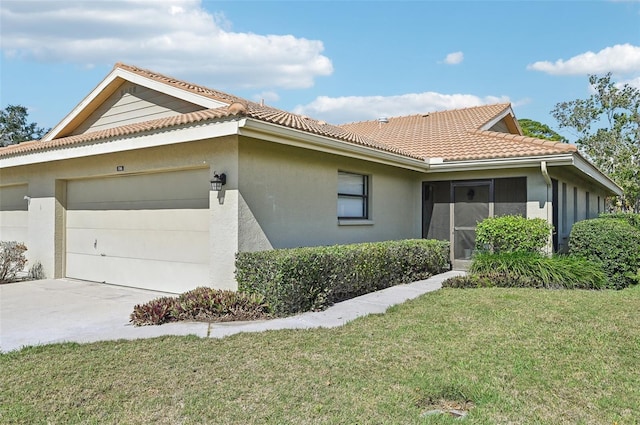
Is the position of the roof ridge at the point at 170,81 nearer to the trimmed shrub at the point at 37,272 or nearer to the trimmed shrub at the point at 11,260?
the trimmed shrub at the point at 11,260

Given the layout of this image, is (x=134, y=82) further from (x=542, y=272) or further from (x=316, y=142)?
(x=542, y=272)

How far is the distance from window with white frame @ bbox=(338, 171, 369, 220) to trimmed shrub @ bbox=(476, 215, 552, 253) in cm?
296

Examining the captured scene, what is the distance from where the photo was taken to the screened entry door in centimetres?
1234

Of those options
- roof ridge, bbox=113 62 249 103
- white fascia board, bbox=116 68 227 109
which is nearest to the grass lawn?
white fascia board, bbox=116 68 227 109

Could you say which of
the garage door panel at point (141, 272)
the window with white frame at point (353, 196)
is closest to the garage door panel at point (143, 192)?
the garage door panel at point (141, 272)

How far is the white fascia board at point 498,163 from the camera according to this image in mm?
10469

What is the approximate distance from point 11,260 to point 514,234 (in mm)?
12307

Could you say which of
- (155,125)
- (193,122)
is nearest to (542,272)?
(193,122)

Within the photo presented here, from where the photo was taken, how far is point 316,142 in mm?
8633

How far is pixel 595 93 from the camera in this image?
110 ft

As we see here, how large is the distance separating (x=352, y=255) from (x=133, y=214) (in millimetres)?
5239

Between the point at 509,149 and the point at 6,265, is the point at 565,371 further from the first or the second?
the point at 6,265

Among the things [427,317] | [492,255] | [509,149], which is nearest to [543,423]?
[427,317]

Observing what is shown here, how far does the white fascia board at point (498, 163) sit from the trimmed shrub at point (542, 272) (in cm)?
226
